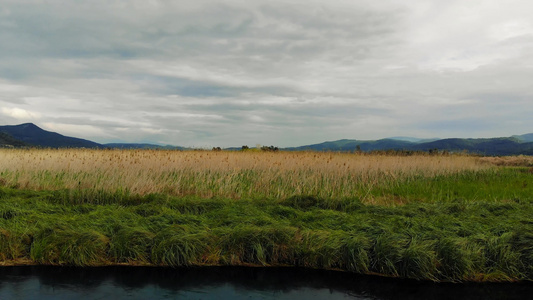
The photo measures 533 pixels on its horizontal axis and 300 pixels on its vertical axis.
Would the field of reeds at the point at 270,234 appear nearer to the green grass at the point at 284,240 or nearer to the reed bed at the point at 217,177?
the green grass at the point at 284,240

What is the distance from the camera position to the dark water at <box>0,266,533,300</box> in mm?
4871

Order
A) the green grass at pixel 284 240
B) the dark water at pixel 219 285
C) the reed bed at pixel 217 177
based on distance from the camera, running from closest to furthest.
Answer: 1. the dark water at pixel 219 285
2. the green grass at pixel 284 240
3. the reed bed at pixel 217 177

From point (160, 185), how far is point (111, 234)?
16.2 ft

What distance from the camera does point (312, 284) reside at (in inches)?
207

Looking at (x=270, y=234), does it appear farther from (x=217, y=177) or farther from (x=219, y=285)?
(x=217, y=177)

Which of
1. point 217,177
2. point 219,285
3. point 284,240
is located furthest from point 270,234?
point 217,177

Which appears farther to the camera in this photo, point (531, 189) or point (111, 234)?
point (531, 189)

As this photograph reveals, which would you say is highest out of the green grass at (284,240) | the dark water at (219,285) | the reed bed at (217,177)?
the reed bed at (217,177)

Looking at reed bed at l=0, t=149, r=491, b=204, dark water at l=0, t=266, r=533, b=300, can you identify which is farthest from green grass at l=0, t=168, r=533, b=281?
reed bed at l=0, t=149, r=491, b=204

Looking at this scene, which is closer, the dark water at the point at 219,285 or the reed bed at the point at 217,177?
the dark water at the point at 219,285

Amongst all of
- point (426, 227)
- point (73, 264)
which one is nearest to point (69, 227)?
point (73, 264)

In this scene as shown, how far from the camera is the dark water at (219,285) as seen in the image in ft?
16.0

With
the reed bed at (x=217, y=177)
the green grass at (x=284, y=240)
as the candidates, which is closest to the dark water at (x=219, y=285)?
the green grass at (x=284, y=240)

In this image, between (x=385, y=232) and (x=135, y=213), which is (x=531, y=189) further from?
(x=135, y=213)
